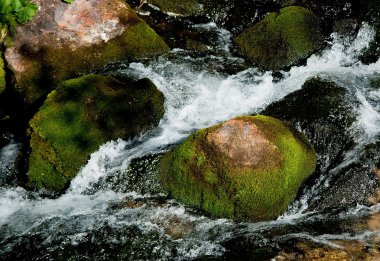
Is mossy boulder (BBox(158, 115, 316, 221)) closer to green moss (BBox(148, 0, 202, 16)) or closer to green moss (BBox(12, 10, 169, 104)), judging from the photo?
green moss (BBox(12, 10, 169, 104))

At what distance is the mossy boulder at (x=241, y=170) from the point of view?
4.43 m

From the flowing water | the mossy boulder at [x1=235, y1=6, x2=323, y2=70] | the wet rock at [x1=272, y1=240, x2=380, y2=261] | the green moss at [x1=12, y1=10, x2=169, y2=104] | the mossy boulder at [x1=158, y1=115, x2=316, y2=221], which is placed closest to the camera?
the wet rock at [x1=272, y1=240, x2=380, y2=261]

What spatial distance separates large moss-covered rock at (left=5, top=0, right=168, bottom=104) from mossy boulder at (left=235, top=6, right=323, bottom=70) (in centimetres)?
173

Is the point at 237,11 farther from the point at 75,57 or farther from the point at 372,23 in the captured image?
the point at 75,57

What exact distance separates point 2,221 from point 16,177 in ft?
2.25

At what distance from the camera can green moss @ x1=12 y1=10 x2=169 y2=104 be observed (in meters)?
6.63

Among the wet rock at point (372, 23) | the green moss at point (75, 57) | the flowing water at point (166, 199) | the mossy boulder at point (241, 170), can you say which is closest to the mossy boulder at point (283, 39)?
the flowing water at point (166, 199)

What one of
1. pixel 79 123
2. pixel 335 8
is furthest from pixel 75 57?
pixel 335 8

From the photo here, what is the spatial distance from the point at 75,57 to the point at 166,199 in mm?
3325

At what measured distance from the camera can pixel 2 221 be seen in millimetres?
4852

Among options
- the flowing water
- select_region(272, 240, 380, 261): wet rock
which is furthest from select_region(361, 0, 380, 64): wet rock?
select_region(272, 240, 380, 261): wet rock

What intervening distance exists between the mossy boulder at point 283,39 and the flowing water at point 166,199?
236mm

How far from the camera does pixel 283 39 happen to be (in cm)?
714

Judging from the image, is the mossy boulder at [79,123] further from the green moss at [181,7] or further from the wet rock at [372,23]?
the wet rock at [372,23]
